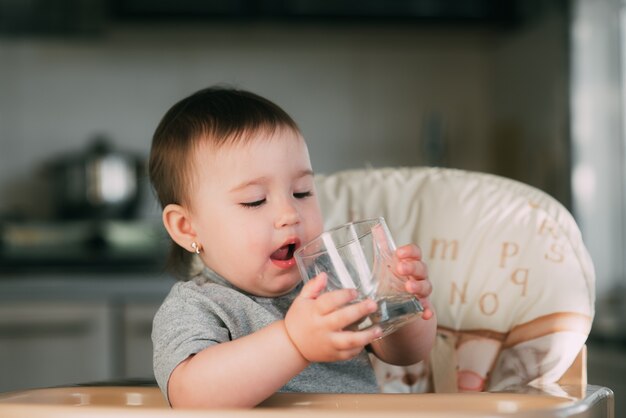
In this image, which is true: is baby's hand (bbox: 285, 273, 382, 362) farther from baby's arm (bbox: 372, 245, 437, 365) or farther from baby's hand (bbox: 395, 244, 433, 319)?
baby's arm (bbox: 372, 245, 437, 365)

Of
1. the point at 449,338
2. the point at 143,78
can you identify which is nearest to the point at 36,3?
the point at 143,78

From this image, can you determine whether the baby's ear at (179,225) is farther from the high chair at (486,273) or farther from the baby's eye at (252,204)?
the high chair at (486,273)

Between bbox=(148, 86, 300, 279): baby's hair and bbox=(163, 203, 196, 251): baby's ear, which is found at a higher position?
bbox=(148, 86, 300, 279): baby's hair

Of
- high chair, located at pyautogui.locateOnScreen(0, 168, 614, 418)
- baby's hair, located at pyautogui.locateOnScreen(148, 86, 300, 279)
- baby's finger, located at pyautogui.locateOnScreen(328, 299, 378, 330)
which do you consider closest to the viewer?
baby's finger, located at pyautogui.locateOnScreen(328, 299, 378, 330)

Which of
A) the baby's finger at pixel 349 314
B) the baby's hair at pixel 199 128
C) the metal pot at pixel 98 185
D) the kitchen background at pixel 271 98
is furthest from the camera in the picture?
the metal pot at pixel 98 185

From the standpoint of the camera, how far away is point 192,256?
1275mm

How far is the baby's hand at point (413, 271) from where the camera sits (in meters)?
0.88

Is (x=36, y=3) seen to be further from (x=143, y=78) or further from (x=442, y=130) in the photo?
(x=442, y=130)

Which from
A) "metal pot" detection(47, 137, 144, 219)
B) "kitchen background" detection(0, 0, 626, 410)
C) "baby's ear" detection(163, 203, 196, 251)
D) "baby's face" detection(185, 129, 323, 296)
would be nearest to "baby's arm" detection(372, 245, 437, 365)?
"baby's face" detection(185, 129, 323, 296)

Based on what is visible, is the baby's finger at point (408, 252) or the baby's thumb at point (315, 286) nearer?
the baby's thumb at point (315, 286)

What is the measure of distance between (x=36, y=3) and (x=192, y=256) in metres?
2.06

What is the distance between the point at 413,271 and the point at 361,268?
0.29 feet

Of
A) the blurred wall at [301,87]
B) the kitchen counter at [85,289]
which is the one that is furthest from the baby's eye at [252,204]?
the blurred wall at [301,87]

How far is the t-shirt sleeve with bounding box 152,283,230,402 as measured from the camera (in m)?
0.94
